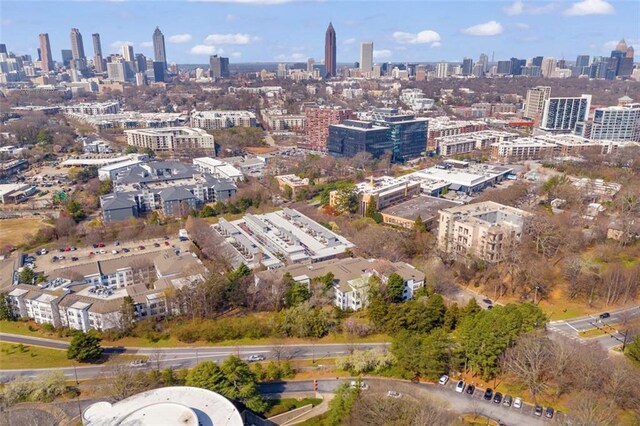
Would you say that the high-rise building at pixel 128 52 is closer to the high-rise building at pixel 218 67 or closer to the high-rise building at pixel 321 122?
the high-rise building at pixel 218 67

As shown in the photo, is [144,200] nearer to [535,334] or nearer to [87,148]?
[87,148]

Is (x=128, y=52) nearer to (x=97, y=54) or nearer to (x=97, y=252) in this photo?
(x=97, y=54)

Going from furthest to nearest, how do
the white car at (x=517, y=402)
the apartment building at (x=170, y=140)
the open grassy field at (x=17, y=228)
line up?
the apartment building at (x=170, y=140)
the open grassy field at (x=17, y=228)
the white car at (x=517, y=402)

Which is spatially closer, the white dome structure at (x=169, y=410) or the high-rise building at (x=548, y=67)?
the white dome structure at (x=169, y=410)

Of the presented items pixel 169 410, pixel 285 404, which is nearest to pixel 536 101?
pixel 285 404

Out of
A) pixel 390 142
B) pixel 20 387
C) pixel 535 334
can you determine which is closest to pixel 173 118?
pixel 390 142

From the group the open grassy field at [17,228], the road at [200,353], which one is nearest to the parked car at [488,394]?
the road at [200,353]

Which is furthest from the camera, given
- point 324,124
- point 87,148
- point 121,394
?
point 324,124
